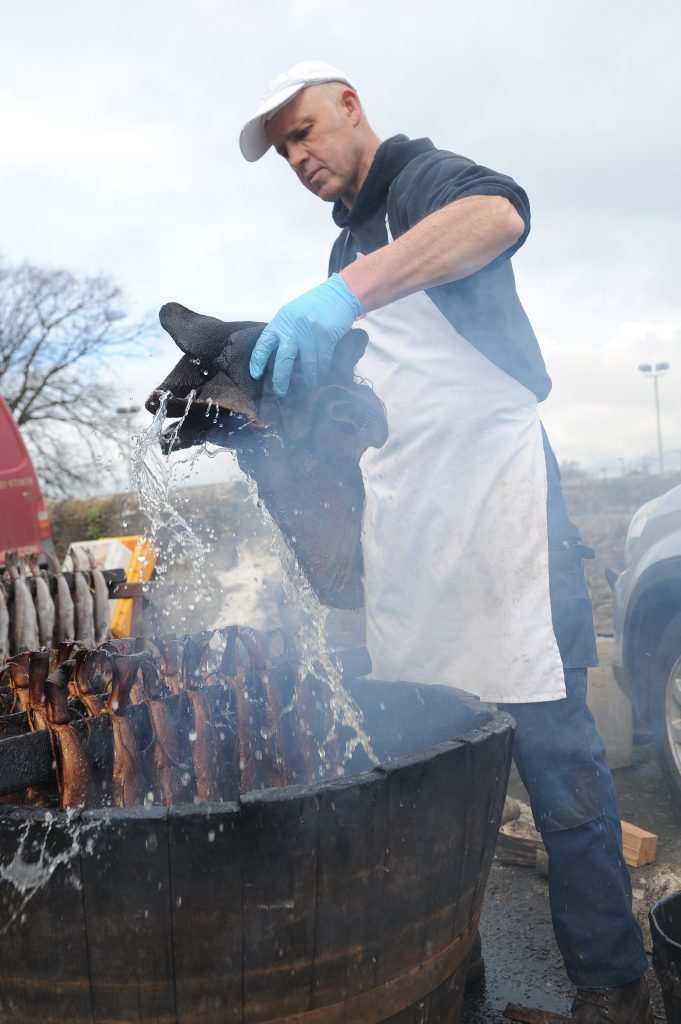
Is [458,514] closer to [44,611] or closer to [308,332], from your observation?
[308,332]

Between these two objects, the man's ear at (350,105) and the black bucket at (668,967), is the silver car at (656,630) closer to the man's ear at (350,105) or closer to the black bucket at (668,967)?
the black bucket at (668,967)

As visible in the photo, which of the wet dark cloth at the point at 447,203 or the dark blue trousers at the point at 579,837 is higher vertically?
the wet dark cloth at the point at 447,203

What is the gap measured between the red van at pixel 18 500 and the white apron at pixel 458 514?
5.07 m

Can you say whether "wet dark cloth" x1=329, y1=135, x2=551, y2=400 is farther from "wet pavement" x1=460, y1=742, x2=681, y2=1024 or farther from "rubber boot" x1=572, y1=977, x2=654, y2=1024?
"wet pavement" x1=460, y1=742, x2=681, y2=1024

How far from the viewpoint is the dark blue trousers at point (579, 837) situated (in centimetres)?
230

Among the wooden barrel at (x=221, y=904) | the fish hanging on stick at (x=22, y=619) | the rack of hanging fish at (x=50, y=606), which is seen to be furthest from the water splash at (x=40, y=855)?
the fish hanging on stick at (x=22, y=619)

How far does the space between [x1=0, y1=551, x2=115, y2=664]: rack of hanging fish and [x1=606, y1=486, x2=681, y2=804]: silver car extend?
2862mm

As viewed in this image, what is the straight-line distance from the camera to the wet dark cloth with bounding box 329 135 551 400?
87.1 inches

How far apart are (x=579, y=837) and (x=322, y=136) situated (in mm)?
2294

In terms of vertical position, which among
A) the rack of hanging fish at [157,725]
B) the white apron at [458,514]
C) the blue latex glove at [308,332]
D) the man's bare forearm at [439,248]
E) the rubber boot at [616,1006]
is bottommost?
the rubber boot at [616,1006]

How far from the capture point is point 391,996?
5.45 feet

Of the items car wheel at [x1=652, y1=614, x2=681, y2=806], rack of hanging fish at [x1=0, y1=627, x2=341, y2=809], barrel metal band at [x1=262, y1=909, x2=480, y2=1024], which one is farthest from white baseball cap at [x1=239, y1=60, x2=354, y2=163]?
car wheel at [x1=652, y1=614, x2=681, y2=806]

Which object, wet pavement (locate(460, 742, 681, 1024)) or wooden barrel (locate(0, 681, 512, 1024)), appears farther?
wet pavement (locate(460, 742, 681, 1024))

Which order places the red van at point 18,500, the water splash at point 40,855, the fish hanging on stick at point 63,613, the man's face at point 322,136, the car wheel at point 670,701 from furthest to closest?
Answer: the red van at point 18,500 < the fish hanging on stick at point 63,613 < the car wheel at point 670,701 < the man's face at point 322,136 < the water splash at point 40,855
